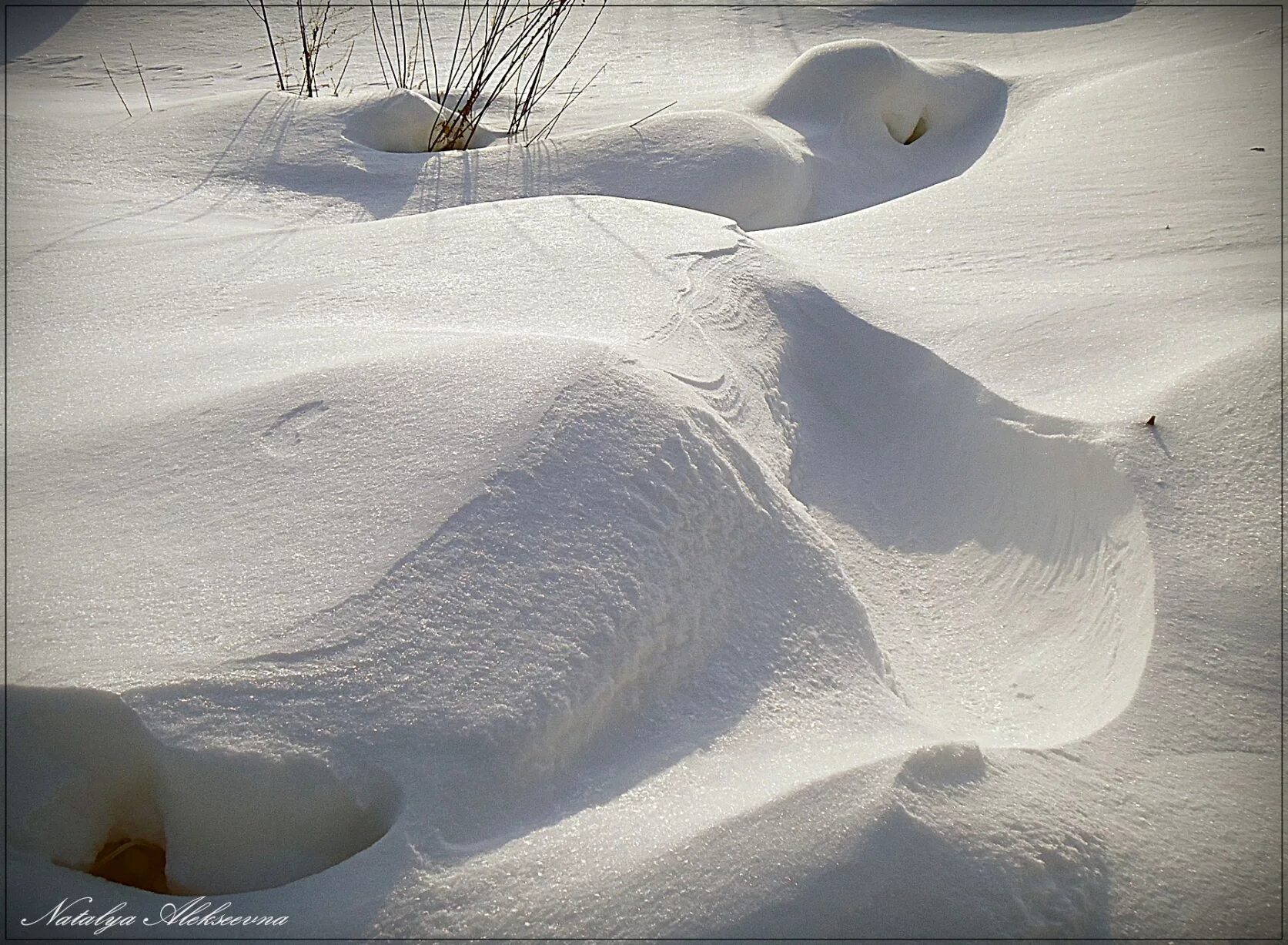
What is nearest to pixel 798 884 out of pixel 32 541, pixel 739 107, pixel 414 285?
pixel 32 541

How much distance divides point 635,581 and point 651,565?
0.03 meters

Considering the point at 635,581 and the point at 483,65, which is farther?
the point at 483,65

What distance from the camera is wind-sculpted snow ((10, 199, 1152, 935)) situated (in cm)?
89

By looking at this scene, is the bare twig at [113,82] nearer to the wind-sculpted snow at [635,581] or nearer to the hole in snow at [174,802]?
the wind-sculpted snow at [635,581]

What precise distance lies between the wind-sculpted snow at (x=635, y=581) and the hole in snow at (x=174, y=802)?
0.04 ft

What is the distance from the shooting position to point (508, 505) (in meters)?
1.08

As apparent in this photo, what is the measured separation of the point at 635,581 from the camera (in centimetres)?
107

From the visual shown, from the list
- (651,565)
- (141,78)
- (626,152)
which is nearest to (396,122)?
(626,152)

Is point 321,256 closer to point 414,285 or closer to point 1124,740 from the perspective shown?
point 414,285

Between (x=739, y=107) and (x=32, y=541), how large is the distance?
2521mm

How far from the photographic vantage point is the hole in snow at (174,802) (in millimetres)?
875

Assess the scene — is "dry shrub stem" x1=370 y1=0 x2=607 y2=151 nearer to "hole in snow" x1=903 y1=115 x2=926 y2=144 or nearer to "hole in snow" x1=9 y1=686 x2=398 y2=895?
"hole in snow" x1=903 y1=115 x2=926 y2=144

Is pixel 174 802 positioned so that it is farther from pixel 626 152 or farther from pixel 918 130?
pixel 918 130

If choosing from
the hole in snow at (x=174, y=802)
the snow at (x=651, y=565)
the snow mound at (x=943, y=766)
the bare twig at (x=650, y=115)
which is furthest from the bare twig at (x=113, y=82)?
the snow mound at (x=943, y=766)
